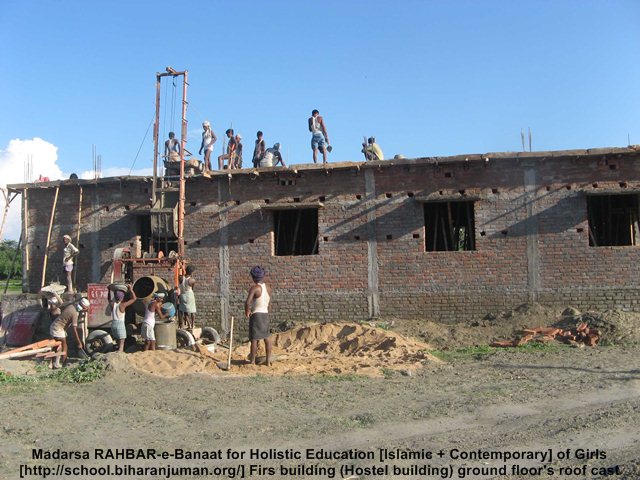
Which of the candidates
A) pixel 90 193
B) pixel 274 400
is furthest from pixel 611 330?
pixel 90 193

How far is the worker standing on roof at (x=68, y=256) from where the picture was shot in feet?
48.4

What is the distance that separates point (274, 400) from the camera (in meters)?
7.77

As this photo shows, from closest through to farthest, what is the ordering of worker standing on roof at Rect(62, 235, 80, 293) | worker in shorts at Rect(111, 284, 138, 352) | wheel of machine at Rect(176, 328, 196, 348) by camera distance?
worker in shorts at Rect(111, 284, 138, 352)
wheel of machine at Rect(176, 328, 196, 348)
worker standing on roof at Rect(62, 235, 80, 293)

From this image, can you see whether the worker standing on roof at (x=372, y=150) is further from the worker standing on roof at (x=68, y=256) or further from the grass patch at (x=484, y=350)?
the worker standing on roof at (x=68, y=256)

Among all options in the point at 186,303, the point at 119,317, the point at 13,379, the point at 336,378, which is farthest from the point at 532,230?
the point at 13,379

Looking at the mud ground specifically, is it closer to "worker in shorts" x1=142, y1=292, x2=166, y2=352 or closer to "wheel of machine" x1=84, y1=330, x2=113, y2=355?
"worker in shorts" x1=142, y1=292, x2=166, y2=352

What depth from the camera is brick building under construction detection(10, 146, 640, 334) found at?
13016 mm

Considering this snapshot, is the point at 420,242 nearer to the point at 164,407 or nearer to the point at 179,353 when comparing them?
the point at 179,353

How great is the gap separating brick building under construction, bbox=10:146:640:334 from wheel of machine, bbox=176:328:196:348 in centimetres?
262

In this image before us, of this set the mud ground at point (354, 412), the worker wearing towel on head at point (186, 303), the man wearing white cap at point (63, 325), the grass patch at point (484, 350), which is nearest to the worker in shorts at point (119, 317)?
the man wearing white cap at point (63, 325)

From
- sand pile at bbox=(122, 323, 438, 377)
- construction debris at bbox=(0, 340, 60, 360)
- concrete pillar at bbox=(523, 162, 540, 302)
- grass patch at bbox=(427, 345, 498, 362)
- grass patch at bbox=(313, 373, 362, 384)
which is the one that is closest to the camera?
grass patch at bbox=(313, 373, 362, 384)

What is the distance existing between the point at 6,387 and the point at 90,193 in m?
7.54

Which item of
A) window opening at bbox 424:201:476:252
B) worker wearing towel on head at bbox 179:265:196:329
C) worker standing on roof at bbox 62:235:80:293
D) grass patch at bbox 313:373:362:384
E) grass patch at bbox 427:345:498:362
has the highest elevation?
window opening at bbox 424:201:476:252

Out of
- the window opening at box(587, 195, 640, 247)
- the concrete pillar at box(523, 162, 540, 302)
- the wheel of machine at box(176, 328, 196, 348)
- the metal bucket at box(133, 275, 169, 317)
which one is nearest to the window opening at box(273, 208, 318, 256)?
the metal bucket at box(133, 275, 169, 317)
